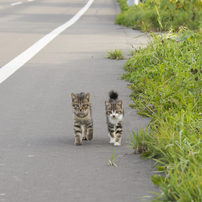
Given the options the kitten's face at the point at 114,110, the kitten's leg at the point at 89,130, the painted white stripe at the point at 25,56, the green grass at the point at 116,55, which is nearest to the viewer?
the kitten's face at the point at 114,110

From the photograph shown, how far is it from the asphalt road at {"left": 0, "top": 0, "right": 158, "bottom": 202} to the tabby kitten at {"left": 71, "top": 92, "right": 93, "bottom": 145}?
128mm

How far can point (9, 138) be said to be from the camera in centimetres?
575

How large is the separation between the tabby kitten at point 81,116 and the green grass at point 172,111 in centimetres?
61

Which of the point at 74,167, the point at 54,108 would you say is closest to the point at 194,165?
the point at 74,167

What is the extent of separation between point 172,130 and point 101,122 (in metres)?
1.88

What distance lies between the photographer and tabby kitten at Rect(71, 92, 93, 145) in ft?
18.5

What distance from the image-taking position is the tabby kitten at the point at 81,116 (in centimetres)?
563

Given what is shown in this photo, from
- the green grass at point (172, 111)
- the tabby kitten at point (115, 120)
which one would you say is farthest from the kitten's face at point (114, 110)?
the green grass at point (172, 111)

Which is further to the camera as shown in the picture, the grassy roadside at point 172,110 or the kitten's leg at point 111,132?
the kitten's leg at point 111,132

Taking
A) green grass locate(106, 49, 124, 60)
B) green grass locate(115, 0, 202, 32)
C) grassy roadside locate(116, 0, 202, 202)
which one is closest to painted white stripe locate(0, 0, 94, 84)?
green grass locate(106, 49, 124, 60)

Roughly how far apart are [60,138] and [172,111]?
158 cm

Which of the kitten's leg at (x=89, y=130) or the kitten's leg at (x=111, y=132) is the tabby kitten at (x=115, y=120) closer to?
the kitten's leg at (x=111, y=132)

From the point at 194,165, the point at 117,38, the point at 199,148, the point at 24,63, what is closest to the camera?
the point at 194,165

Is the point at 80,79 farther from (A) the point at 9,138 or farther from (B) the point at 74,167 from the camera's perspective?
(B) the point at 74,167
